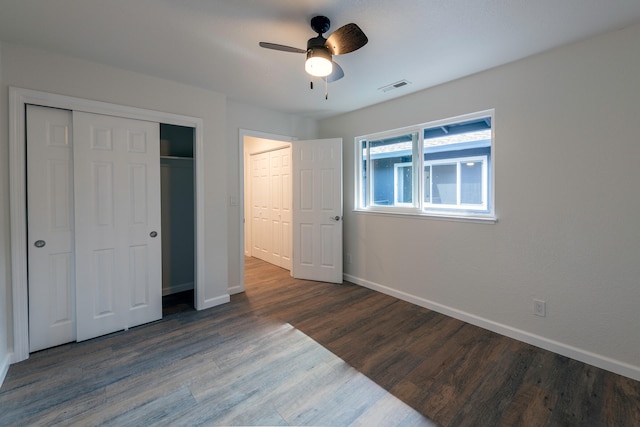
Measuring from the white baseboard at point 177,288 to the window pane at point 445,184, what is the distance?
11.0ft

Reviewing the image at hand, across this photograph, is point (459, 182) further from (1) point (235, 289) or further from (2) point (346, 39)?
(1) point (235, 289)

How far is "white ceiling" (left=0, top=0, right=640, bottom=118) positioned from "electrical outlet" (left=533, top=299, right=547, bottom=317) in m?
2.08

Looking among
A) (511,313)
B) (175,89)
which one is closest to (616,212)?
(511,313)

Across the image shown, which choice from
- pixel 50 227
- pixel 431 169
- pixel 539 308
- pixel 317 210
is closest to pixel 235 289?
pixel 317 210

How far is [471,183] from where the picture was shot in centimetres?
280

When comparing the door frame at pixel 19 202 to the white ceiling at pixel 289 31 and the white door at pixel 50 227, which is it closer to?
the white door at pixel 50 227

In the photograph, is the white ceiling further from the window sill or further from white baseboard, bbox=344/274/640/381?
white baseboard, bbox=344/274/640/381

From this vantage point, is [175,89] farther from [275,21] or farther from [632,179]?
[632,179]

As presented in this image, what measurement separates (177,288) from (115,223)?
1.43 m

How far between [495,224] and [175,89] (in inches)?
136

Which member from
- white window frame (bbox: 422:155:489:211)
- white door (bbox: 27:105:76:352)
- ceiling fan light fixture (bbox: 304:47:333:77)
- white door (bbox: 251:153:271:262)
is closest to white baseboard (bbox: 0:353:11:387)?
white door (bbox: 27:105:76:352)

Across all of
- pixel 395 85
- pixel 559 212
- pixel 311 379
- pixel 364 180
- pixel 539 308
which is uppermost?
pixel 395 85

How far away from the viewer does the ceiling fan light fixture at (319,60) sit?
5.91 ft

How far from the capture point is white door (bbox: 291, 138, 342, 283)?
3887mm
